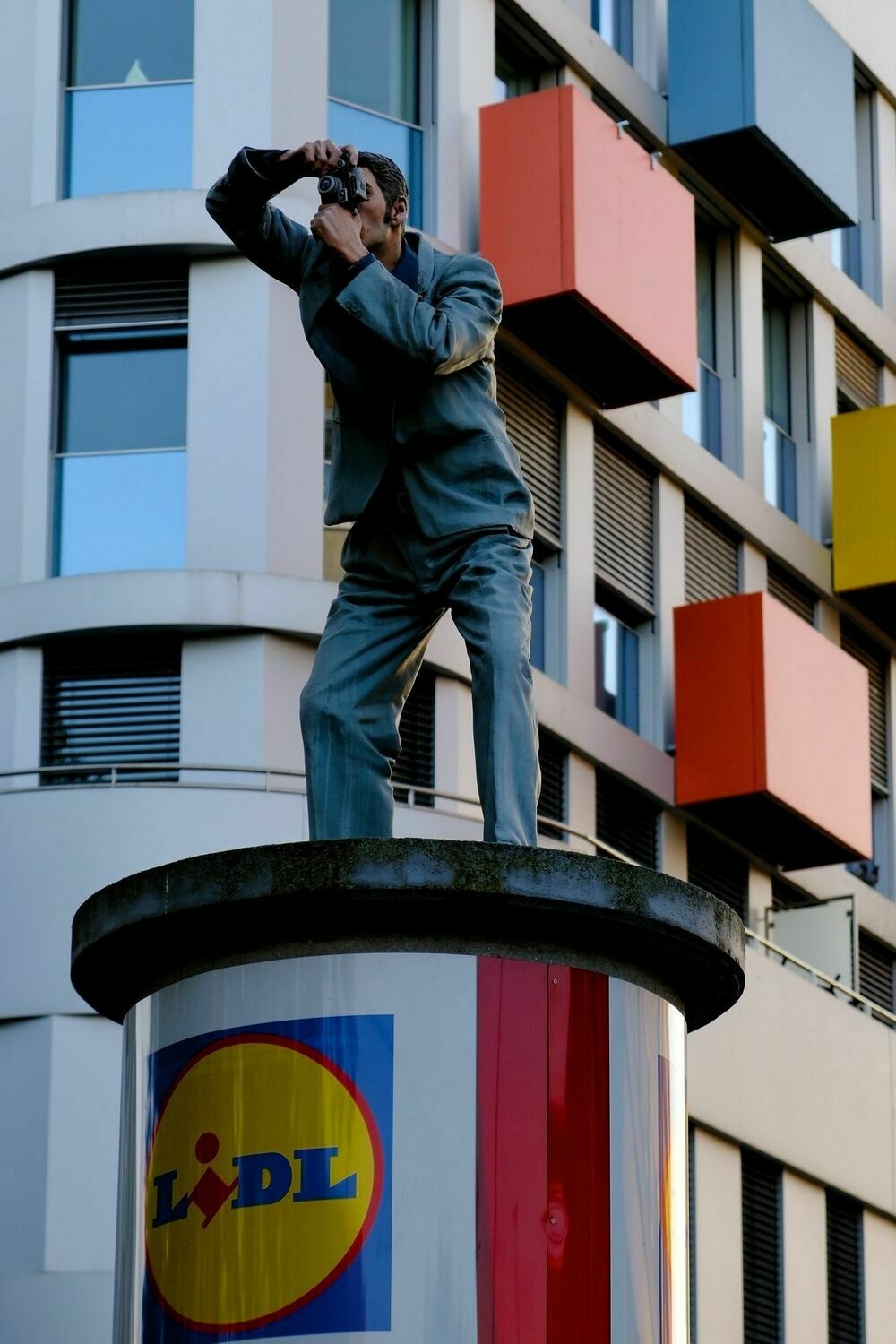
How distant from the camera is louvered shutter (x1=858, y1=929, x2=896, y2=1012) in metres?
34.6

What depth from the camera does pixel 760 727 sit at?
30297mm

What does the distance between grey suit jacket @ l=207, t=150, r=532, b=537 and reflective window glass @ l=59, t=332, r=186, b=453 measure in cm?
1527

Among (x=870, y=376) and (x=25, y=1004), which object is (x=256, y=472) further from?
(x=870, y=376)

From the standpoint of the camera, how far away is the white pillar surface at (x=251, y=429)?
25.5 metres

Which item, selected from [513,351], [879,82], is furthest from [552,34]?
[879,82]

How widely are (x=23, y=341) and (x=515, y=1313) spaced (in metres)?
17.8

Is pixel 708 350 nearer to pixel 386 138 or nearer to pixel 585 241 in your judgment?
pixel 585 241

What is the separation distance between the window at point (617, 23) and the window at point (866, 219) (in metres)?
6.11

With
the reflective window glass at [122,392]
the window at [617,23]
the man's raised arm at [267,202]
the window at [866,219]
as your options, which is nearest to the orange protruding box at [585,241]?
the window at [617,23]

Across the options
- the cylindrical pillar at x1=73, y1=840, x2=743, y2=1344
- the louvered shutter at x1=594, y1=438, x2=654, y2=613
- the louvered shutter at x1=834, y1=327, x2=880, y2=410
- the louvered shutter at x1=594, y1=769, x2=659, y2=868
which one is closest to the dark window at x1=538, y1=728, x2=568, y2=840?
the louvered shutter at x1=594, y1=769, x2=659, y2=868

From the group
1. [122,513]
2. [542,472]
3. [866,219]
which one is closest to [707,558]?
[542,472]

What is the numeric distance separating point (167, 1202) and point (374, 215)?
338 cm

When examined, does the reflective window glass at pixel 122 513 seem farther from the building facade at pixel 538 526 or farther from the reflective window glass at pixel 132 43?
the reflective window glass at pixel 132 43

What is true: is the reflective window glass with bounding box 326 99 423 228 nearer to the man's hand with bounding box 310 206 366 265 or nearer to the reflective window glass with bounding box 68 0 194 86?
the reflective window glass with bounding box 68 0 194 86
